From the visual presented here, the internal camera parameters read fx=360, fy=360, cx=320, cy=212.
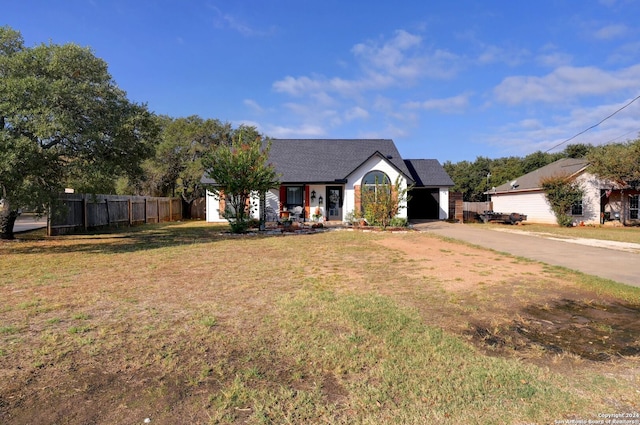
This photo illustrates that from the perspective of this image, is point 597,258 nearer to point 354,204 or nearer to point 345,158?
point 354,204

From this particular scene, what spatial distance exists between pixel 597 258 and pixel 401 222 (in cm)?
978

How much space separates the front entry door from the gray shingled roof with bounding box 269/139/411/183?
3.95ft

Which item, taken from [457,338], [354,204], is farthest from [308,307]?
[354,204]

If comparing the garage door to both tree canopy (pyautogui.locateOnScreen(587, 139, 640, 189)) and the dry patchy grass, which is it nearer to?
tree canopy (pyautogui.locateOnScreen(587, 139, 640, 189))

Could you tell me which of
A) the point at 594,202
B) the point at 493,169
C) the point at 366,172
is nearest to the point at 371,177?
the point at 366,172

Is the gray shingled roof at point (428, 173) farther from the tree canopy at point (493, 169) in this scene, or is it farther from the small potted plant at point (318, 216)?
the tree canopy at point (493, 169)

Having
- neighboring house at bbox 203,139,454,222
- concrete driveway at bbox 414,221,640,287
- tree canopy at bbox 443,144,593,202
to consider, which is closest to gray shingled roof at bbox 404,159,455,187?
neighboring house at bbox 203,139,454,222

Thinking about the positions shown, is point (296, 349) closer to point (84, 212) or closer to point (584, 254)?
point (584, 254)

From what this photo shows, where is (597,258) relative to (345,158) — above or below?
below

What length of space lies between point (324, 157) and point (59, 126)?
17688 mm

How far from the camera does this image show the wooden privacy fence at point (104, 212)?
16062 mm

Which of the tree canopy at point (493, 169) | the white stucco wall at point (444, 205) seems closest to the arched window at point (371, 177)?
the white stucco wall at point (444, 205)

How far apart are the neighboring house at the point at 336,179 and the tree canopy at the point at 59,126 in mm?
9667

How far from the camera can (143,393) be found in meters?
3.08
